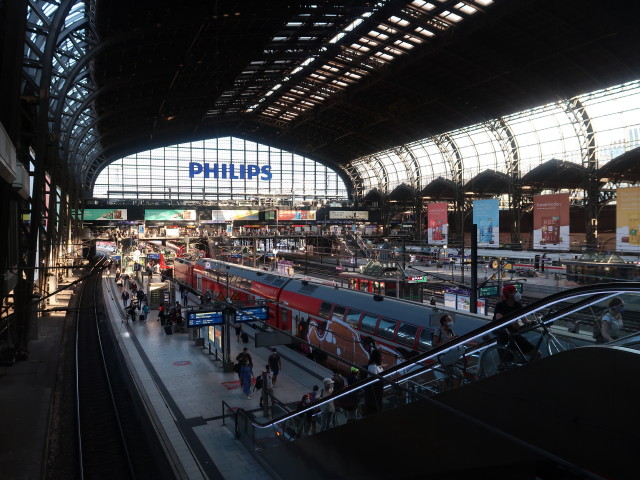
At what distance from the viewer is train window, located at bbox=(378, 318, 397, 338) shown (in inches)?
508

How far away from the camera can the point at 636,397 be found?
10.8 feet

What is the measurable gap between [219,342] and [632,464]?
50.9 feet

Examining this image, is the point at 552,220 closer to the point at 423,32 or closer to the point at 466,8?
the point at 466,8

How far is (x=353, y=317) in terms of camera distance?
14812 millimetres

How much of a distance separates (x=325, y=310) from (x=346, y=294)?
99cm

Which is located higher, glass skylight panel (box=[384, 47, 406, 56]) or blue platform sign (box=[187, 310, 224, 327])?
glass skylight panel (box=[384, 47, 406, 56])

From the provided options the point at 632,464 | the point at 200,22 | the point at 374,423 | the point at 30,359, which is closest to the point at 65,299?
the point at 30,359

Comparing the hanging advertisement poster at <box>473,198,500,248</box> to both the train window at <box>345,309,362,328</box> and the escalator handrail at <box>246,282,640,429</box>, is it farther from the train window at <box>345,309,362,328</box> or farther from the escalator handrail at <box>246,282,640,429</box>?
the escalator handrail at <box>246,282,640,429</box>

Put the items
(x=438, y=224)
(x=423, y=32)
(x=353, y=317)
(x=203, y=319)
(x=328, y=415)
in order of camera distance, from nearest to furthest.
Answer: (x=328, y=415)
(x=353, y=317)
(x=203, y=319)
(x=438, y=224)
(x=423, y=32)

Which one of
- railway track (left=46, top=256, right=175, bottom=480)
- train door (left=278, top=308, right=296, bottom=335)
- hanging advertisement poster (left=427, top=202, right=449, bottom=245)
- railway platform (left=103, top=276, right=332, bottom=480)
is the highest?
hanging advertisement poster (left=427, top=202, right=449, bottom=245)

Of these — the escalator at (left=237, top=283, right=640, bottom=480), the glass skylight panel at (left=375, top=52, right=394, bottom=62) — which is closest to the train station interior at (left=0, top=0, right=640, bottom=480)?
the escalator at (left=237, top=283, right=640, bottom=480)

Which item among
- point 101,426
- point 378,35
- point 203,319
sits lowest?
point 101,426

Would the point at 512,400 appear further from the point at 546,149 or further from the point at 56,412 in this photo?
the point at 546,149

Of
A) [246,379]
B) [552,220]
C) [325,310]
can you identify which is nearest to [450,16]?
[552,220]
